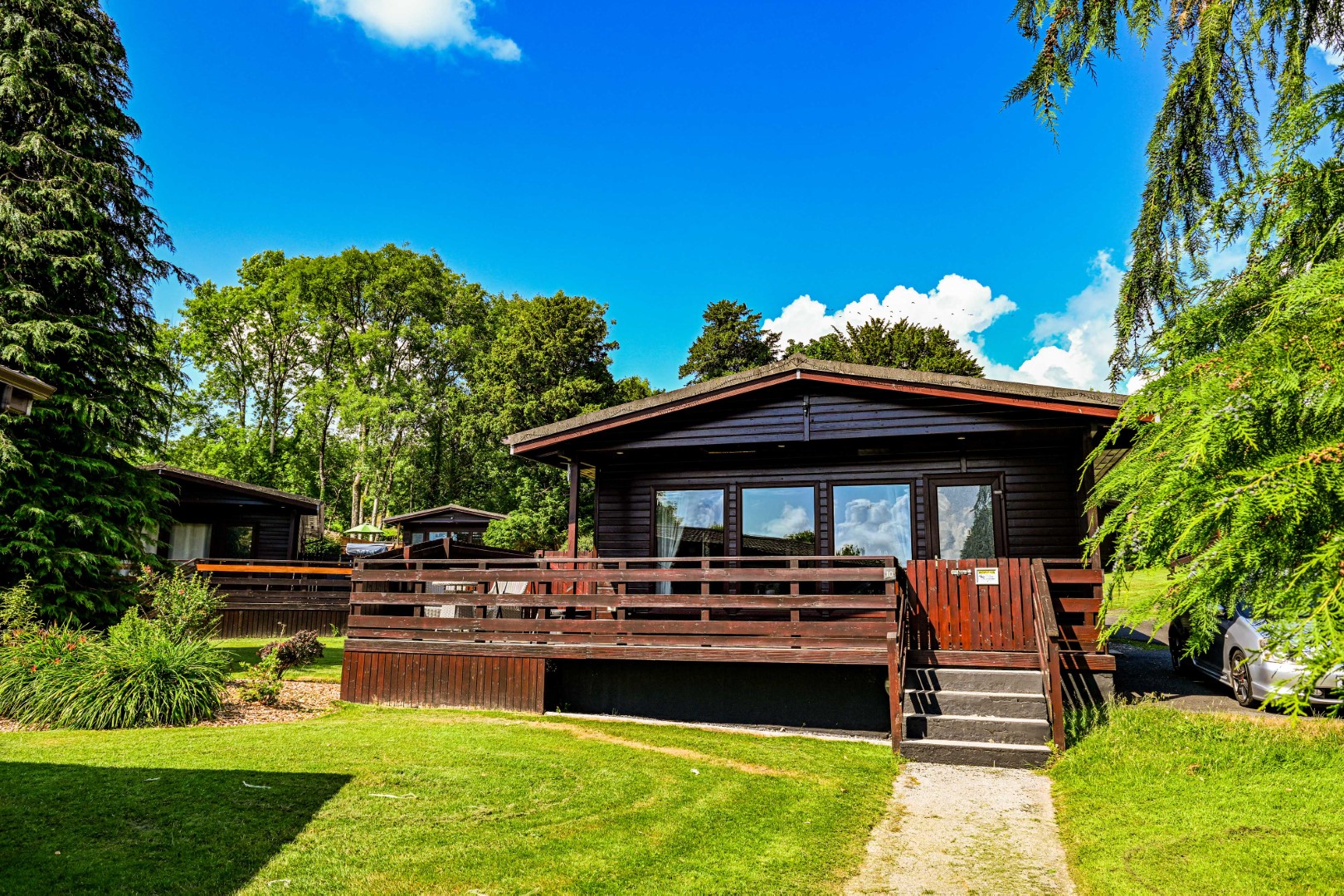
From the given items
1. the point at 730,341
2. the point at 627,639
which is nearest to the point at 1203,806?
the point at 627,639

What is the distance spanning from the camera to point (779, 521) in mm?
12641

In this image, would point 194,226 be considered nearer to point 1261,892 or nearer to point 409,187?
point 409,187

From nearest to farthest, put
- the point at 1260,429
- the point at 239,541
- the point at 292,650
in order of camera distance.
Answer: the point at 1260,429
the point at 292,650
the point at 239,541

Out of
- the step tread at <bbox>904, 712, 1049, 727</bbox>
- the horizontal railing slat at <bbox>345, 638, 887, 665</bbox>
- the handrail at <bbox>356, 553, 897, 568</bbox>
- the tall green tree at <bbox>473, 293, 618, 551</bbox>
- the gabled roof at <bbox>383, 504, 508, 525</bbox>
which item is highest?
the tall green tree at <bbox>473, 293, 618, 551</bbox>

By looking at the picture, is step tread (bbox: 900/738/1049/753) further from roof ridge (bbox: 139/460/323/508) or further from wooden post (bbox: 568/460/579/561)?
roof ridge (bbox: 139/460/323/508)

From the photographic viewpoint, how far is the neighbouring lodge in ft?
76.7

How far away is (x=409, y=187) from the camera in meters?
32.9

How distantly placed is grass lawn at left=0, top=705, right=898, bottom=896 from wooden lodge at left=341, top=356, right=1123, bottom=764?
131 centimetres

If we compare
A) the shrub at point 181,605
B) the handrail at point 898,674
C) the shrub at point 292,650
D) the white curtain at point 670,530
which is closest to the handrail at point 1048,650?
the handrail at point 898,674

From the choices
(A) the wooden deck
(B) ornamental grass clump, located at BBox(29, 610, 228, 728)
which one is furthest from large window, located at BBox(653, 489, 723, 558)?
(B) ornamental grass clump, located at BBox(29, 610, 228, 728)

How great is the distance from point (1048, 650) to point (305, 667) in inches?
475

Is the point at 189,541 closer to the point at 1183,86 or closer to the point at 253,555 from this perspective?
the point at 253,555

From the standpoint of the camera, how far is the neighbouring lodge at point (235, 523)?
23.4 metres

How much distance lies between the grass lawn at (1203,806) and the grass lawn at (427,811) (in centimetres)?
154
